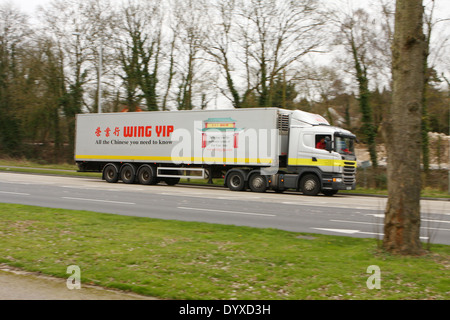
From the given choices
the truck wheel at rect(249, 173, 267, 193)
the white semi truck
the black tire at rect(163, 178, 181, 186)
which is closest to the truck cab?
the white semi truck

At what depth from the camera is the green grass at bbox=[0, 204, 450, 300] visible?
5.59m

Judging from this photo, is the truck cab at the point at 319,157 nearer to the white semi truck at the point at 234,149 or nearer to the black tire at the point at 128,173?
the white semi truck at the point at 234,149

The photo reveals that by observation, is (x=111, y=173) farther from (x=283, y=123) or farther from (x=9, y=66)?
(x=9, y=66)

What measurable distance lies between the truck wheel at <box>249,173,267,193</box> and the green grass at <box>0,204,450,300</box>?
1256cm

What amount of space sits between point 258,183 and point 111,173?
8.74 meters

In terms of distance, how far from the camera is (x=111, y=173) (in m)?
26.8

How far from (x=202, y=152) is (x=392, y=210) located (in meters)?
16.9

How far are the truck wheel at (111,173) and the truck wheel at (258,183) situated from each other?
7.90m

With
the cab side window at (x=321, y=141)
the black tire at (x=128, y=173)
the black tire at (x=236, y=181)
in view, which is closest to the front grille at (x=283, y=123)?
the cab side window at (x=321, y=141)

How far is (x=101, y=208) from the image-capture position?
45.0 ft

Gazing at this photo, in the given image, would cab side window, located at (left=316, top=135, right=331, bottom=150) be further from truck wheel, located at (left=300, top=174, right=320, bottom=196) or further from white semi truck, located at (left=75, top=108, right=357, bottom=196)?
truck wheel, located at (left=300, top=174, right=320, bottom=196)

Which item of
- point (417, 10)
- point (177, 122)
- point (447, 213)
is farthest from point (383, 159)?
point (417, 10)

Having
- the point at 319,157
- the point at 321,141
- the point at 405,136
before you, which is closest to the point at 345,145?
the point at 321,141

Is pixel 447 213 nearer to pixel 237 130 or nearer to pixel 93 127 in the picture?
pixel 237 130
